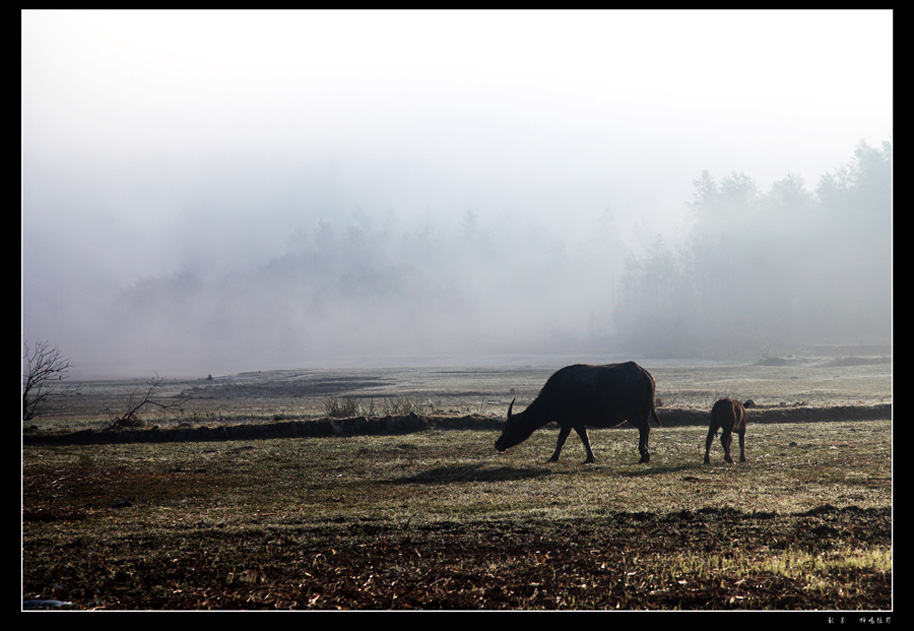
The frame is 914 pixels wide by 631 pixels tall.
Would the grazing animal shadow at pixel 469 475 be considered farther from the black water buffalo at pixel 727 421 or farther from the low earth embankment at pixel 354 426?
the low earth embankment at pixel 354 426

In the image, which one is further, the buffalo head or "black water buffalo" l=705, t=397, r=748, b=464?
the buffalo head

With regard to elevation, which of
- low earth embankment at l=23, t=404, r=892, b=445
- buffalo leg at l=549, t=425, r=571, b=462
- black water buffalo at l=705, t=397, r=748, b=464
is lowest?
low earth embankment at l=23, t=404, r=892, b=445

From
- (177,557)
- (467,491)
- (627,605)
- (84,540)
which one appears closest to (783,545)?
(627,605)

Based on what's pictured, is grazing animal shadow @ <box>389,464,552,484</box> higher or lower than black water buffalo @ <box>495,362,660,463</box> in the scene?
lower

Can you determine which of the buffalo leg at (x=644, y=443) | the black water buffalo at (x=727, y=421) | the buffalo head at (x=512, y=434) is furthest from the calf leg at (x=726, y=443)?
the buffalo head at (x=512, y=434)

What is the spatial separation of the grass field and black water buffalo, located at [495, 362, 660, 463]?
91 centimetres

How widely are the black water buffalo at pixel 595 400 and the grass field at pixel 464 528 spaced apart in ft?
2.98

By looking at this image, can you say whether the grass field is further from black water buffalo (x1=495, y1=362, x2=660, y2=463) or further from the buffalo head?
black water buffalo (x1=495, y1=362, x2=660, y2=463)

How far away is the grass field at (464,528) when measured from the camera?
6.81 meters

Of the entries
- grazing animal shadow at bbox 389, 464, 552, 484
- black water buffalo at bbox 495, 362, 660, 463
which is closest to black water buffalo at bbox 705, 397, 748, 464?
black water buffalo at bbox 495, 362, 660, 463

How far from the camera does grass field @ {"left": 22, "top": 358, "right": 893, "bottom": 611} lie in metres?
6.81
